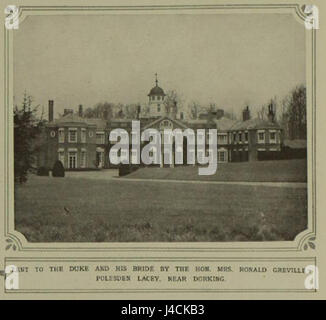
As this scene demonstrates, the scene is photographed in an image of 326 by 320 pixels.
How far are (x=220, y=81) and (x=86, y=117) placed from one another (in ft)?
5.71

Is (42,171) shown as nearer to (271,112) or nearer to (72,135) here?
(72,135)

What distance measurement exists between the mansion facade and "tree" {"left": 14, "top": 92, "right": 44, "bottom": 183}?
0.13 metres

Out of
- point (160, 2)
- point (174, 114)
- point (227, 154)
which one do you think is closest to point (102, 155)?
point (174, 114)

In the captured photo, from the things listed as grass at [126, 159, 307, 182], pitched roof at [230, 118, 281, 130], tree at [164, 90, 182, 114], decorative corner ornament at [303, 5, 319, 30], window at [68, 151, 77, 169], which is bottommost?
grass at [126, 159, 307, 182]

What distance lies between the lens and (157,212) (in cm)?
700

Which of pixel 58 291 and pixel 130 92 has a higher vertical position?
pixel 130 92

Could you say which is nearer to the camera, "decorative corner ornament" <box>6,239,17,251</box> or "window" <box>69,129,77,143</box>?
"decorative corner ornament" <box>6,239,17,251</box>

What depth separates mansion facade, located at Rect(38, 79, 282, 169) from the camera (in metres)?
7.09

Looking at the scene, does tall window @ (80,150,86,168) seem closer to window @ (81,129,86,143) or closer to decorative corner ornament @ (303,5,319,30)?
window @ (81,129,86,143)

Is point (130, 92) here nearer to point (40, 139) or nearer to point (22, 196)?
point (40, 139)

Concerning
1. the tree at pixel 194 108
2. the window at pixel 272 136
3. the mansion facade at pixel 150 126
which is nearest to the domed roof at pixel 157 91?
the mansion facade at pixel 150 126

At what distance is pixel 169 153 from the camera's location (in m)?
7.14

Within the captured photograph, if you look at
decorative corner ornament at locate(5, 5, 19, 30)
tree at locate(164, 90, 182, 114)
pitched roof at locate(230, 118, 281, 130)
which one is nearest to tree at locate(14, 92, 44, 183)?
decorative corner ornament at locate(5, 5, 19, 30)

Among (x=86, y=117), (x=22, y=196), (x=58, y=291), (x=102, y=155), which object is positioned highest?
(x=86, y=117)
